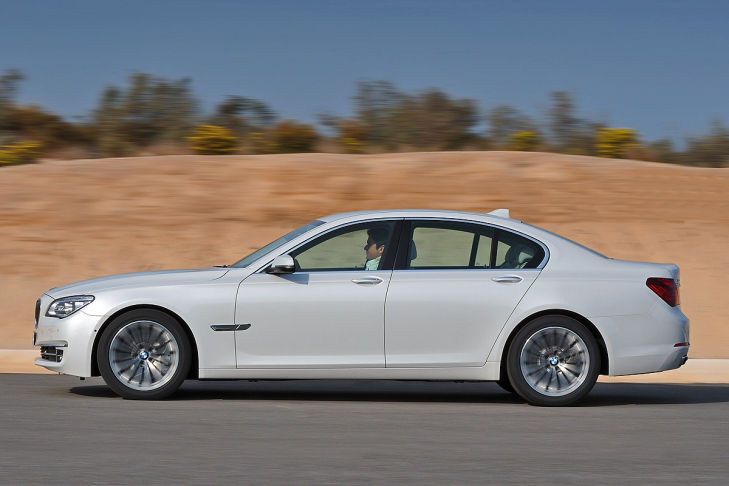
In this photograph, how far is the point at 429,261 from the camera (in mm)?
9164

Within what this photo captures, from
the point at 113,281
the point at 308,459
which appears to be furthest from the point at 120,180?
the point at 308,459

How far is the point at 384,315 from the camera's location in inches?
350

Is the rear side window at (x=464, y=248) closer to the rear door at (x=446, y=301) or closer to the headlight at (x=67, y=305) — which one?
the rear door at (x=446, y=301)

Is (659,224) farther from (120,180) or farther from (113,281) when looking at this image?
(113,281)

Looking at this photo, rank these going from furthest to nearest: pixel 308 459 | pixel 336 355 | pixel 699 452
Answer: pixel 336 355 < pixel 699 452 < pixel 308 459

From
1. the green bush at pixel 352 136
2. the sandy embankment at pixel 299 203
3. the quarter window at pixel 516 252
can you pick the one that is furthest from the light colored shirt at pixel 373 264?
the green bush at pixel 352 136

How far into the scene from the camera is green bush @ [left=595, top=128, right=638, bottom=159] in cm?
2761

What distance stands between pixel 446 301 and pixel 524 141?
19.7 meters

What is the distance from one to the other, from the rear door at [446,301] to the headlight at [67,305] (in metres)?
2.42

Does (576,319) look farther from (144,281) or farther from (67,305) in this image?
(67,305)

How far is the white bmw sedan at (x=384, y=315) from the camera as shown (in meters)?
8.85

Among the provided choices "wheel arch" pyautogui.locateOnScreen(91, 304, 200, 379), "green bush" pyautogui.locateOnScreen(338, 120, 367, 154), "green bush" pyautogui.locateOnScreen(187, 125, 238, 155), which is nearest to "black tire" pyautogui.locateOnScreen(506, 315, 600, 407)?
"wheel arch" pyautogui.locateOnScreen(91, 304, 200, 379)

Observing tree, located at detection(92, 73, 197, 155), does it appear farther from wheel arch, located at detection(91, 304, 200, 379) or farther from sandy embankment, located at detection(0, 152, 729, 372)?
wheel arch, located at detection(91, 304, 200, 379)

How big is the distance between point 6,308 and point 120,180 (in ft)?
19.2
